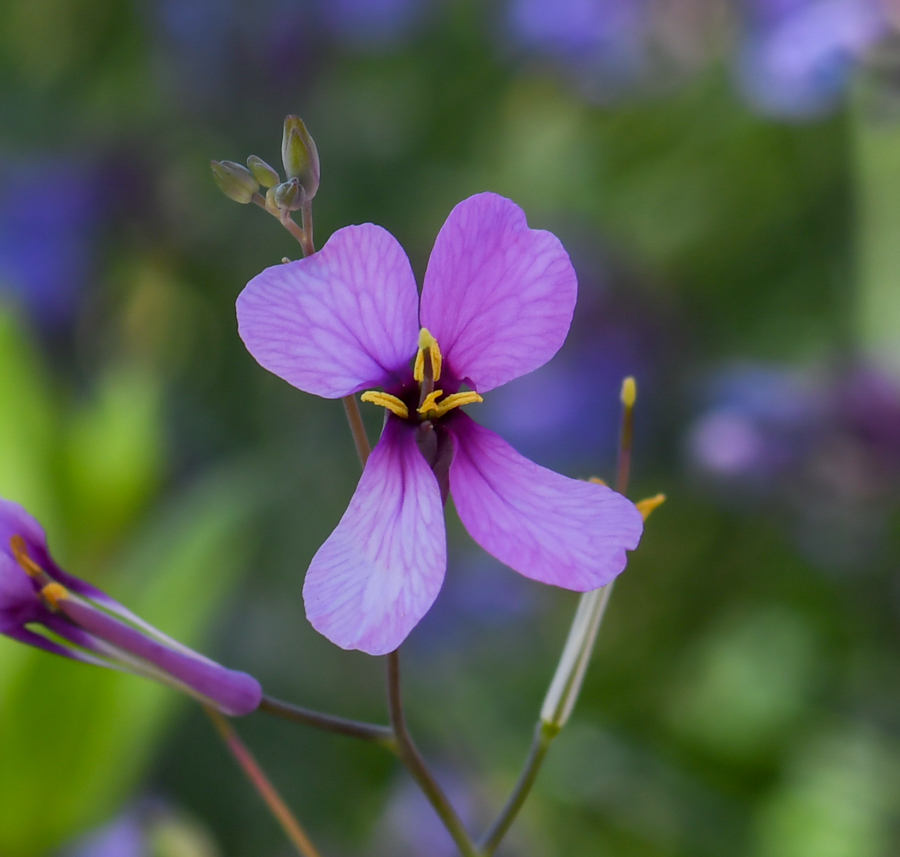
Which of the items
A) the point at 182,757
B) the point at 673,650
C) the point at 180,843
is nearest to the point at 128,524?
the point at 182,757

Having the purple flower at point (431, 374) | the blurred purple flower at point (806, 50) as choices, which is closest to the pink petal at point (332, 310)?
the purple flower at point (431, 374)

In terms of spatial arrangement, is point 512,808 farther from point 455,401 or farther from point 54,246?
point 54,246

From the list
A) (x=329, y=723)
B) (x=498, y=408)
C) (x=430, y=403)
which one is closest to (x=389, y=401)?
(x=430, y=403)

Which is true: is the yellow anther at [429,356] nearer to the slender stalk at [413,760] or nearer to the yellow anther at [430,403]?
the yellow anther at [430,403]

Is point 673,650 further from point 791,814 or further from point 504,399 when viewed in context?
point 504,399

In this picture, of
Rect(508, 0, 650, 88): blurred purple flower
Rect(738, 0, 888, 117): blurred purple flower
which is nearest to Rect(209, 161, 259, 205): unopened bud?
Rect(738, 0, 888, 117): blurred purple flower

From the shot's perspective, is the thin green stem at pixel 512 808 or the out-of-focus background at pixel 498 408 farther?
the out-of-focus background at pixel 498 408
